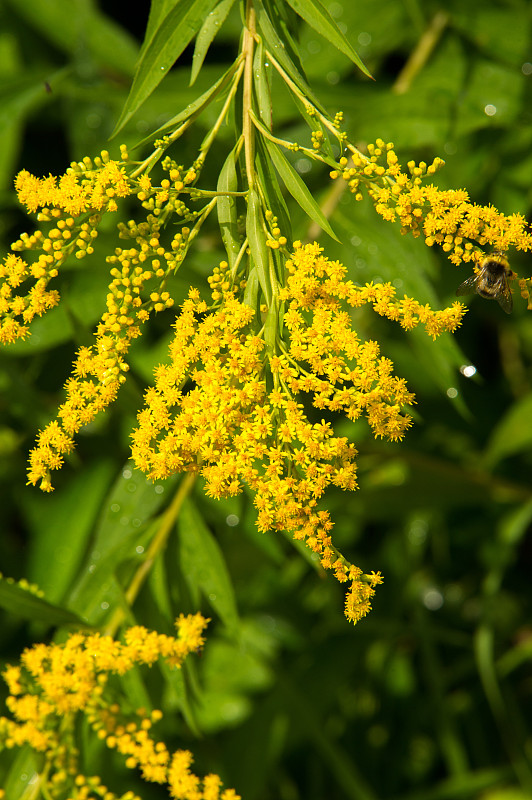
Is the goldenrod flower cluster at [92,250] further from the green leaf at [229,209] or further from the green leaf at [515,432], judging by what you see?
the green leaf at [515,432]

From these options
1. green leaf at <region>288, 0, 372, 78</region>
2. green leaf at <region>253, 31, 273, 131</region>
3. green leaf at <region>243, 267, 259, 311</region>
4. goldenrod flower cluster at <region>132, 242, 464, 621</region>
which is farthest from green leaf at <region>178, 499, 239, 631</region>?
green leaf at <region>288, 0, 372, 78</region>

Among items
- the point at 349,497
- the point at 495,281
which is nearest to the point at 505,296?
the point at 495,281

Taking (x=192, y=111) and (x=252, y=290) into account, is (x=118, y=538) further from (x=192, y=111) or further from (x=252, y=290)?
(x=192, y=111)

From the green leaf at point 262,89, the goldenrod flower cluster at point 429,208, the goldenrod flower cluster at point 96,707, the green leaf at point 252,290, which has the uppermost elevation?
the green leaf at point 262,89

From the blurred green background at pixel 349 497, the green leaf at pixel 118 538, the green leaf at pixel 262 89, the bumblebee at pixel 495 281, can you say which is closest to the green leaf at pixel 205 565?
the blurred green background at pixel 349 497

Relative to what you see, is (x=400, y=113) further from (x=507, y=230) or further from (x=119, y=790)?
(x=119, y=790)
